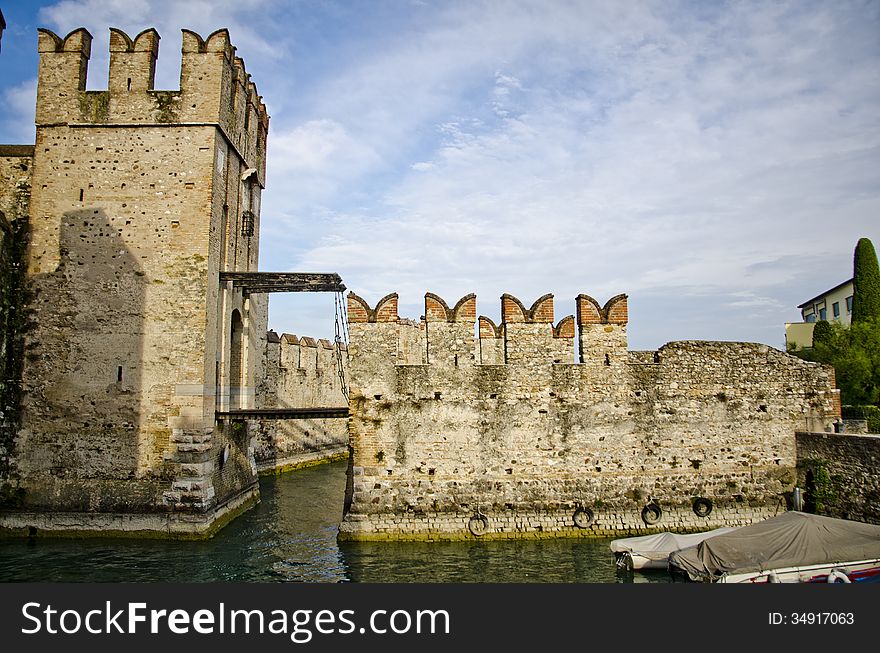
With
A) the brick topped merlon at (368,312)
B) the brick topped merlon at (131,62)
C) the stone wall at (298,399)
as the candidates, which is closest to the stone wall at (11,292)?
the brick topped merlon at (131,62)

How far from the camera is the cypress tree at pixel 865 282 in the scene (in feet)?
97.3

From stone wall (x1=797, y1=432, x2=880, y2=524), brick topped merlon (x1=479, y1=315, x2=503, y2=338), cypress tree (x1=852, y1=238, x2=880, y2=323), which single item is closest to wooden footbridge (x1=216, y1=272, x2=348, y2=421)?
brick topped merlon (x1=479, y1=315, x2=503, y2=338)

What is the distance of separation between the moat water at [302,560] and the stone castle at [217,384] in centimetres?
53

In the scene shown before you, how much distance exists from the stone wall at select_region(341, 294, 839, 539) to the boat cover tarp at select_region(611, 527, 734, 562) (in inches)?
68.8

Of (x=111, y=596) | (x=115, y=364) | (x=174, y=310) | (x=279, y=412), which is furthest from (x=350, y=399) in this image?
(x=111, y=596)

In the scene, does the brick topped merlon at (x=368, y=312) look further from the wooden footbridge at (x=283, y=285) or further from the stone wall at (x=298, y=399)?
the stone wall at (x=298, y=399)

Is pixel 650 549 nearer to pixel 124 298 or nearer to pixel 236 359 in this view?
pixel 236 359

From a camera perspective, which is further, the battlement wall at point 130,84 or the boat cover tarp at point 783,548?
the battlement wall at point 130,84

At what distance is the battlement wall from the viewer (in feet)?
49.4

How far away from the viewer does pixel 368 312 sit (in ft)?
43.7

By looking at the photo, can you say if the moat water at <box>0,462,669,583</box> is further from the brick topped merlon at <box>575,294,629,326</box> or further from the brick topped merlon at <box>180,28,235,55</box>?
the brick topped merlon at <box>180,28,235,55</box>

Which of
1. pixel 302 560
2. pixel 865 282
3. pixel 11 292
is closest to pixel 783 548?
pixel 302 560

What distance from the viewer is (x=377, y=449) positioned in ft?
42.8

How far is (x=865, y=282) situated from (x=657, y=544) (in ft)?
88.9
